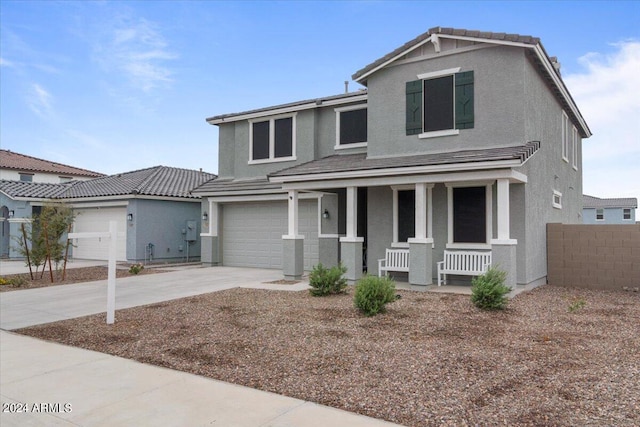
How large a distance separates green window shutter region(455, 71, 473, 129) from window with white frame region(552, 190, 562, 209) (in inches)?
171

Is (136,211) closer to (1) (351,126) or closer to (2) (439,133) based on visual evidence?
(1) (351,126)

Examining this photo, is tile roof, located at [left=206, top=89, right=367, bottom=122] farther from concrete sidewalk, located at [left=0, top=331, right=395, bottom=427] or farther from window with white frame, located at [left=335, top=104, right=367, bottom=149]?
concrete sidewalk, located at [left=0, top=331, right=395, bottom=427]

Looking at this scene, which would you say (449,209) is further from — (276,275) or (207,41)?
(207,41)

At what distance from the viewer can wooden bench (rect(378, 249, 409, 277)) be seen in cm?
1202

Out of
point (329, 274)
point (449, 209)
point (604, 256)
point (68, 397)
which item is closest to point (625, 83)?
point (604, 256)

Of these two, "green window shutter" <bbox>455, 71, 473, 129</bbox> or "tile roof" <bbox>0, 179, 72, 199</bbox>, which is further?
"tile roof" <bbox>0, 179, 72, 199</bbox>

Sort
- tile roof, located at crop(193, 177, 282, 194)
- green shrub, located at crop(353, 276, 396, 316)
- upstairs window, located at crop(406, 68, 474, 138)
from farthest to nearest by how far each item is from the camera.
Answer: tile roof, located at crop(193, 177, 282, 194) < upstairs window, located at crop(406, 68, 474, 138) < green shrub, located at crop(353, 276, 396, 316)

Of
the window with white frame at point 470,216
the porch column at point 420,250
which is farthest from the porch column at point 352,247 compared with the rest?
the window with white frame at point 470,216

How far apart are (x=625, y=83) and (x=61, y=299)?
58.8 ft

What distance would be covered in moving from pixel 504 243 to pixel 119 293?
9.11 meters

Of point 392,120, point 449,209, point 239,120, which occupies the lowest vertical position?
point 449,209

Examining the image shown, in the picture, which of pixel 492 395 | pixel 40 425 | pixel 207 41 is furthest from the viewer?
pixel 207 41

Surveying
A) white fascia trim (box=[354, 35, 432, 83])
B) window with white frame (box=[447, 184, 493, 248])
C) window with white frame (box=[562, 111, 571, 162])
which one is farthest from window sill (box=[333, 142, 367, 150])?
window with white frame (box=[562, 111, 571, 162])

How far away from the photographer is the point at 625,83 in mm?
15320
